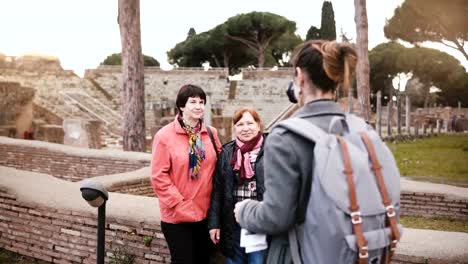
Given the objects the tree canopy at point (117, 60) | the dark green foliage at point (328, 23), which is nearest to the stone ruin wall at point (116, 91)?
the dark green foliage at point (328, 23)

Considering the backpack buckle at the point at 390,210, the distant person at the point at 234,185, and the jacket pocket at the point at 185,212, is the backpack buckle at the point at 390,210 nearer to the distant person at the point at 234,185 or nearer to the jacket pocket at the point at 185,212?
the distant person at the point at 234,185

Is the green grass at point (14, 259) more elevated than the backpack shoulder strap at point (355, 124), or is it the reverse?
the backpack shoulder strap at point (355, 124)

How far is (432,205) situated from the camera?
19.6 feet

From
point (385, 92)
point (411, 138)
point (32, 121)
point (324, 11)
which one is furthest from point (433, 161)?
point (385, 92)

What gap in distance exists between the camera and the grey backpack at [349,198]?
61.7 inches

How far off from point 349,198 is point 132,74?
9.46 metres

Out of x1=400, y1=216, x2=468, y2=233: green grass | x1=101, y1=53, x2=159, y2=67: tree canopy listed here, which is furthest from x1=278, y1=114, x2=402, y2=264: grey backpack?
x1=101, y1=53, x2=159, y2=67: tree canopy

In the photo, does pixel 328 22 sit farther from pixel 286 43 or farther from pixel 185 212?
pixel 185 212

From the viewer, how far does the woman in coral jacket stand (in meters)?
2.86

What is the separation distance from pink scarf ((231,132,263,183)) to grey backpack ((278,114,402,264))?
0.99 meters

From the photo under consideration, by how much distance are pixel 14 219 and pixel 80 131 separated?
9865 mm

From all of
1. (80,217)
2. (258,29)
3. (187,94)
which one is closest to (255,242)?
(187,94)

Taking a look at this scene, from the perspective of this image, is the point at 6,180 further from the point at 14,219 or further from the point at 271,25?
the point at 271,25

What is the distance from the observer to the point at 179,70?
3447 cm
